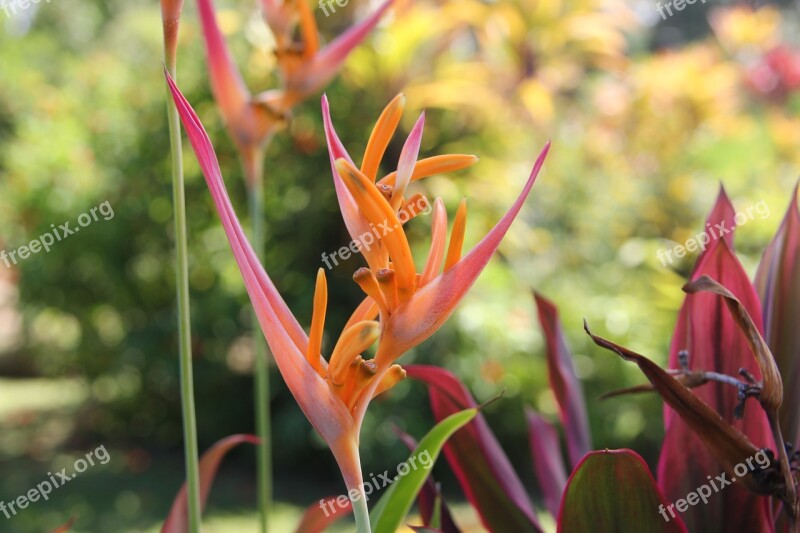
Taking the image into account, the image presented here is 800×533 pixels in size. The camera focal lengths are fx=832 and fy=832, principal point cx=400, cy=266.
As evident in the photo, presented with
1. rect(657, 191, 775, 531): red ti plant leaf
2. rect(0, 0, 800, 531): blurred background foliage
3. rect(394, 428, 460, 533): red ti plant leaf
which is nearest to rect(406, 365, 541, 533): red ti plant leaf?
rect(394, 428, 460, 533): red ti plant leaf

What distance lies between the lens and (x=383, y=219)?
0.44 m

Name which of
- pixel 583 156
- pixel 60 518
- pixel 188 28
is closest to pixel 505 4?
pixel 583 156

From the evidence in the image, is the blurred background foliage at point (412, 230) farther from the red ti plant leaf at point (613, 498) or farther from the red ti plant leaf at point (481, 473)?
the red ti plant leaf at point (613, 498)

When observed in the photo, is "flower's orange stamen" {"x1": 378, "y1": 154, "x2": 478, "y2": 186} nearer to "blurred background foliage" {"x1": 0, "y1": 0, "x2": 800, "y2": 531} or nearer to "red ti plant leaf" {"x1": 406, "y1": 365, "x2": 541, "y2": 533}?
"red ti plant leaf" {"x1": 406, "y1": 365, "x2": 541, "y2": 533}

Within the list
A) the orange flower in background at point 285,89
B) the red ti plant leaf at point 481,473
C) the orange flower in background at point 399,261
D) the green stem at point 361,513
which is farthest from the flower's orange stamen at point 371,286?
the orange flower in background at point 285,89

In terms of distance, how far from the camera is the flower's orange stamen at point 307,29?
1.07m

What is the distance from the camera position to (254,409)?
149 inches

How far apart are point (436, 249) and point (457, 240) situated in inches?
0.8

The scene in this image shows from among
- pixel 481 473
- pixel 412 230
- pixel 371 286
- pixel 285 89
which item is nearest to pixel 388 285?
pixel 371 286

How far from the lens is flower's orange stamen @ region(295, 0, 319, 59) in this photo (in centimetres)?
107

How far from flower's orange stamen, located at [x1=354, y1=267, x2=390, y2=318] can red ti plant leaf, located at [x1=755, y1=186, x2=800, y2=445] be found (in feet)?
1.28

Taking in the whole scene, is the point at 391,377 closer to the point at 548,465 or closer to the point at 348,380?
the point at 348,380

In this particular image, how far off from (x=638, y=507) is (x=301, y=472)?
10.8ft

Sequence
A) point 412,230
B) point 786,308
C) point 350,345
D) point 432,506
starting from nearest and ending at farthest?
point 350,345 < point 786,308 < point 432,506 < point 412,230
